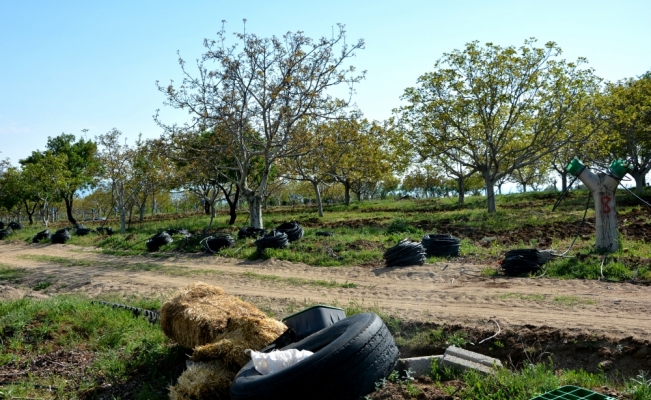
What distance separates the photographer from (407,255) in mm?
12336

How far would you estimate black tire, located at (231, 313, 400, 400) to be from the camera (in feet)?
14.1

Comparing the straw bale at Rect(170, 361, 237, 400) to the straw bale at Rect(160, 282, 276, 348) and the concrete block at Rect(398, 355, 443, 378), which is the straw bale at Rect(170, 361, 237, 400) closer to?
the straw bale at Rect(160, 282, 276, 348)

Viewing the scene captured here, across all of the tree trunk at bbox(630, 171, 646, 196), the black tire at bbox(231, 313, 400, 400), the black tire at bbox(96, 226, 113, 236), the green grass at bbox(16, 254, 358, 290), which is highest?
the tree trunk at bbox(630, 171, 646, 196)

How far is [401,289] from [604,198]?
17.0ft

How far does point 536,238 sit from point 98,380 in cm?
1293

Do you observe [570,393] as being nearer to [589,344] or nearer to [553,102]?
[589,344]

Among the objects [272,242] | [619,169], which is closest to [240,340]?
[619,169]

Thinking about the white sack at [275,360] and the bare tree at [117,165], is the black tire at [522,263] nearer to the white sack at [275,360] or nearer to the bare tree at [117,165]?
the white sack at [275,360]

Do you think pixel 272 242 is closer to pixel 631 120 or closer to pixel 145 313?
pixel 145 313

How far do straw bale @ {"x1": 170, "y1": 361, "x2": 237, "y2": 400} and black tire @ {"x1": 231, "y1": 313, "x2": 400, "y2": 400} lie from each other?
0.47m

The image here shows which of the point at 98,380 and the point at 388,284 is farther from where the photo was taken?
the point at 388,284

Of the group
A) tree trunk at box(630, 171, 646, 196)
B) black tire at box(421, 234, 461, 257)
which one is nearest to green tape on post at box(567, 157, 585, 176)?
black tire at box(421, 234, 461, 257)

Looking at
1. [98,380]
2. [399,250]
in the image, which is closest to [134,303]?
[98,380]

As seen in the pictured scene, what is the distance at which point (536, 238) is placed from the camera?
50.4ft
